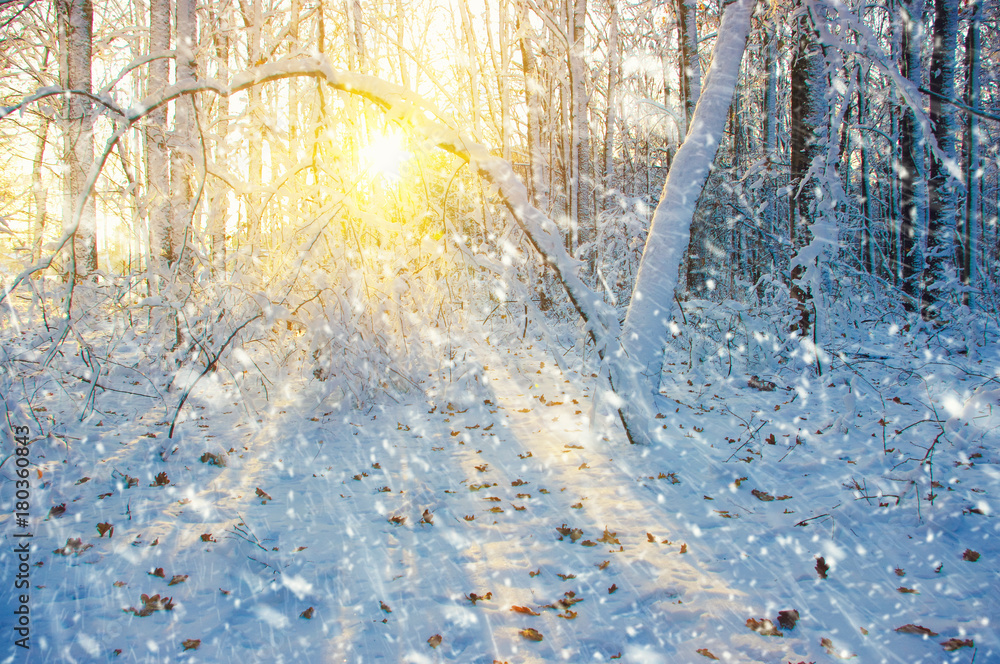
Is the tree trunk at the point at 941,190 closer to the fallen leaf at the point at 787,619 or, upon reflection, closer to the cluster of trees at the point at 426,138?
the cluster of trees at the point at 426,138

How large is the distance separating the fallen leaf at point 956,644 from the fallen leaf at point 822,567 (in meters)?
0.51

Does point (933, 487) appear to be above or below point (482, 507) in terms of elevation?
above

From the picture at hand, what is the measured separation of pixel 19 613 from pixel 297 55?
3781 millimetres

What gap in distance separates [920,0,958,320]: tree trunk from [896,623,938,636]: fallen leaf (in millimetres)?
6934

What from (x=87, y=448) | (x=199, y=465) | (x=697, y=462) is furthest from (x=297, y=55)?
(x=697, y=462)

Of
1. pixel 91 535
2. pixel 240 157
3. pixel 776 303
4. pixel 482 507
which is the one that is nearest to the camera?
pixel 91 535

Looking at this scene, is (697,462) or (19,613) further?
(697,462)

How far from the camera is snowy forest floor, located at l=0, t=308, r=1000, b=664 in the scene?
211 cm

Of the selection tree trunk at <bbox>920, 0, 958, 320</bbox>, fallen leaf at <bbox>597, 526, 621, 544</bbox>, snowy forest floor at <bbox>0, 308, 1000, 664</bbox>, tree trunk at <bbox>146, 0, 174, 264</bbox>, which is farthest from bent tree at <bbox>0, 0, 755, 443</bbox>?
tree trunk at <bbox>920, 0, 958, 320</bbox>

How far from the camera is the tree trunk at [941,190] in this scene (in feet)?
23.9

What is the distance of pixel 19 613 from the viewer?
7.19ft

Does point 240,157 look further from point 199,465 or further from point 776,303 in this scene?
point 776,303

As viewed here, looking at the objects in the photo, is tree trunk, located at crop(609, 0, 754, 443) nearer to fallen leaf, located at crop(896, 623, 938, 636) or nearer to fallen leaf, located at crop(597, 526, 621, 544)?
fallen leaf, located at crop(597, 526, 621, 544)

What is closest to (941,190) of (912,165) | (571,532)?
(912,165)
